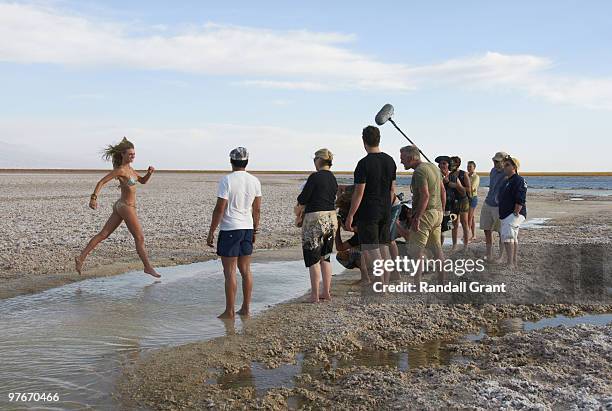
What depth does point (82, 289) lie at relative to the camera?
7.46m

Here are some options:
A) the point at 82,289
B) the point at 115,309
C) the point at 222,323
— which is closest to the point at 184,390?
the point at 222,323

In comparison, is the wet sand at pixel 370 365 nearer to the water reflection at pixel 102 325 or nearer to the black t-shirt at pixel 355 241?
the water reflection at pixel 102 325

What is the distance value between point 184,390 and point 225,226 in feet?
→ 7.15

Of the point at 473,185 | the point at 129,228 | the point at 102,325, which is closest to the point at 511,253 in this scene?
the point at 473,185

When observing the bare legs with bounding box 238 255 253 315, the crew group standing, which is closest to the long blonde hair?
the crew group standing

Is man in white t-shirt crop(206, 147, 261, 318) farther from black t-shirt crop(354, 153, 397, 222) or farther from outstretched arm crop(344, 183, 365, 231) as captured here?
black t-shirt crop(354, 153, 397, 222)

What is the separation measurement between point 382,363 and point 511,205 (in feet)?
14.8

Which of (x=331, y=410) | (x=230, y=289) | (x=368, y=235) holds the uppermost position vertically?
(x=368, y=235)

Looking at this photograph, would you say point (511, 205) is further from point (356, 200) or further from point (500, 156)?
point (356, 200)

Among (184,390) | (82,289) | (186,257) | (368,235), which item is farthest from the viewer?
(186,257)

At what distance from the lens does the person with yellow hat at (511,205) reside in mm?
8148

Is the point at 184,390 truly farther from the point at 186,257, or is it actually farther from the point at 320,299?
the point at 186,257

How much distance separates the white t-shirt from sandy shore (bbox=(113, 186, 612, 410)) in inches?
41.9

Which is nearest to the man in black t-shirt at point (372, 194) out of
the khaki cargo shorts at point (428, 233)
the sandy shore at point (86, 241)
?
the khaki cargo shorts at point (428, 233)
